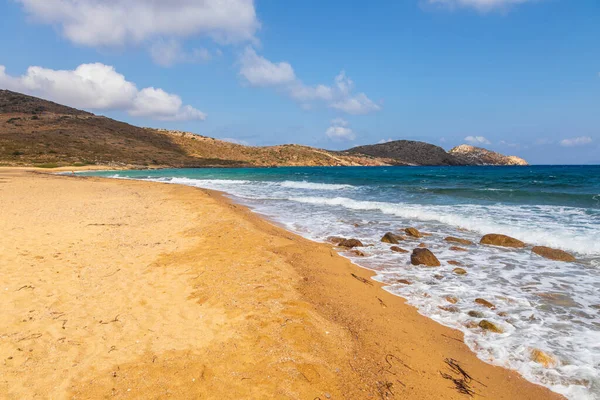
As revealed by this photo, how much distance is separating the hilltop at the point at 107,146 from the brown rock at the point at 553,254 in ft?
197

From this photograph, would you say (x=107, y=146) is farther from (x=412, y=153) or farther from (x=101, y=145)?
(x=412, y=153)

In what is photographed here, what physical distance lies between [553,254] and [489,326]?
17.6ft

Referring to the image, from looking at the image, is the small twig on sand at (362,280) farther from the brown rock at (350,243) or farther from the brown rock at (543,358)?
the brown rock at (543,358)

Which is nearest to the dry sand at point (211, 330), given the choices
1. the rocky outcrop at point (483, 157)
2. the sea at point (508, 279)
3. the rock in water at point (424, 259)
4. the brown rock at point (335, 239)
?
the sea at point (508, 279)

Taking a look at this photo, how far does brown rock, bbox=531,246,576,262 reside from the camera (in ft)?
26.5

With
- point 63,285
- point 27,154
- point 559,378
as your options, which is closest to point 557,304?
point 559,378

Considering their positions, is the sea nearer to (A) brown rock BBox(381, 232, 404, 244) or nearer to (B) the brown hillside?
(A) brown rock BBox(381, 232, 404, 244)

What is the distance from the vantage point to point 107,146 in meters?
66.6

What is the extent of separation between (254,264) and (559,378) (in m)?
5.12

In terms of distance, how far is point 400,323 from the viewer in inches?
187

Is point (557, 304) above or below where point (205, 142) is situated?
below

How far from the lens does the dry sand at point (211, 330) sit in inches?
127

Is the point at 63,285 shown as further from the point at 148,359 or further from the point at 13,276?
the point at 148,359

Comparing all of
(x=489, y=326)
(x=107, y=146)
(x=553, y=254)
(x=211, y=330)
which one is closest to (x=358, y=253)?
(x=489, y=326)
